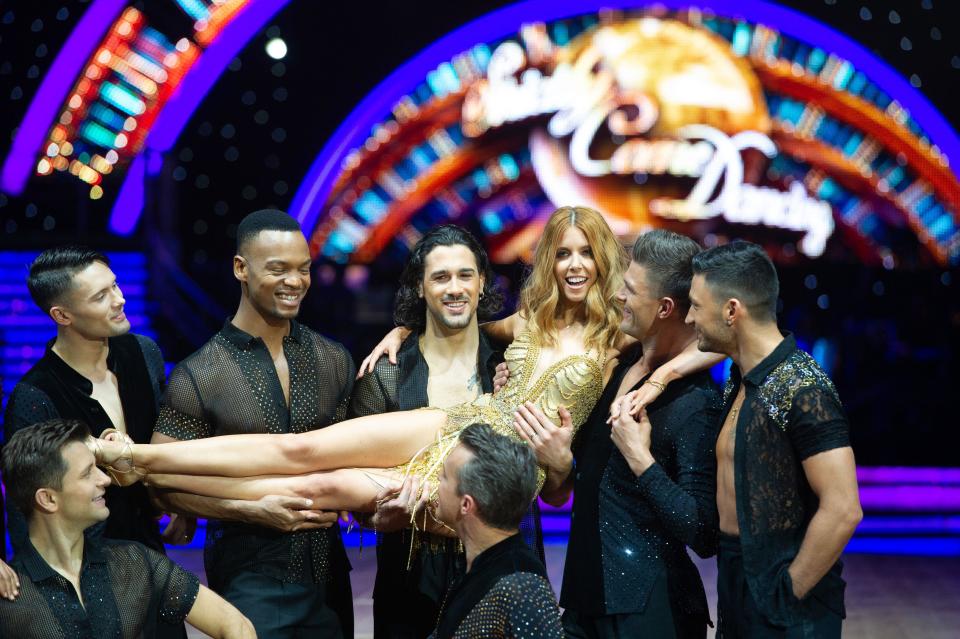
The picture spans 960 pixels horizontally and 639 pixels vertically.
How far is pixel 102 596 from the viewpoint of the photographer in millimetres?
2902

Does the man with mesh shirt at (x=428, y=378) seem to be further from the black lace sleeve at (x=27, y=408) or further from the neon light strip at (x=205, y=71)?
the neon light strip at (x=205, y=71)

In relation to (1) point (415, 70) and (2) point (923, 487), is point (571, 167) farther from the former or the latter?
(2) point (923, 487)

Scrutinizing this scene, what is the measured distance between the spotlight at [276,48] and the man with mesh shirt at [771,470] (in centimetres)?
833

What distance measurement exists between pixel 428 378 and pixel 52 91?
633 centimetres

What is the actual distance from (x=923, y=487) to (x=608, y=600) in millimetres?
5313

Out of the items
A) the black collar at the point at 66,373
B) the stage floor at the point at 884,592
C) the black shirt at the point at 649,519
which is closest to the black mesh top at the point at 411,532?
the black shirt at the point at 649,519

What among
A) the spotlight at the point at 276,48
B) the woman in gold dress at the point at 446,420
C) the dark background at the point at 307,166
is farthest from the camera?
the spotlight at the point at 276,48

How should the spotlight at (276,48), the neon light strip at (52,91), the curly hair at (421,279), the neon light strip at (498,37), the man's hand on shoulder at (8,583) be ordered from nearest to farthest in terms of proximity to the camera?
the man's hand on shoulder at (8,583), the curly hair at (421,279), the neon light strip at (52,91), the neon light strip at (498,37), the spotlight at (276,48)

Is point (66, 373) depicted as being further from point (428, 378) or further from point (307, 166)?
point (307, 166)

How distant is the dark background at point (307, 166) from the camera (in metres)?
9.02

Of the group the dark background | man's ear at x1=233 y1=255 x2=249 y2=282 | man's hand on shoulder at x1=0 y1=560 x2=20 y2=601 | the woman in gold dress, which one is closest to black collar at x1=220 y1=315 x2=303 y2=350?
man's ear at x1=233 y1=255 x2=249 y2=282

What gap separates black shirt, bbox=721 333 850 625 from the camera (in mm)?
2709

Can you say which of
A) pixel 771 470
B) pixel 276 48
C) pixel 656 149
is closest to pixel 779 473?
pixel 771 470

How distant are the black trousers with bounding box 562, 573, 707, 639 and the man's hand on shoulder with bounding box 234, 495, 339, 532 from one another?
2.72ft
